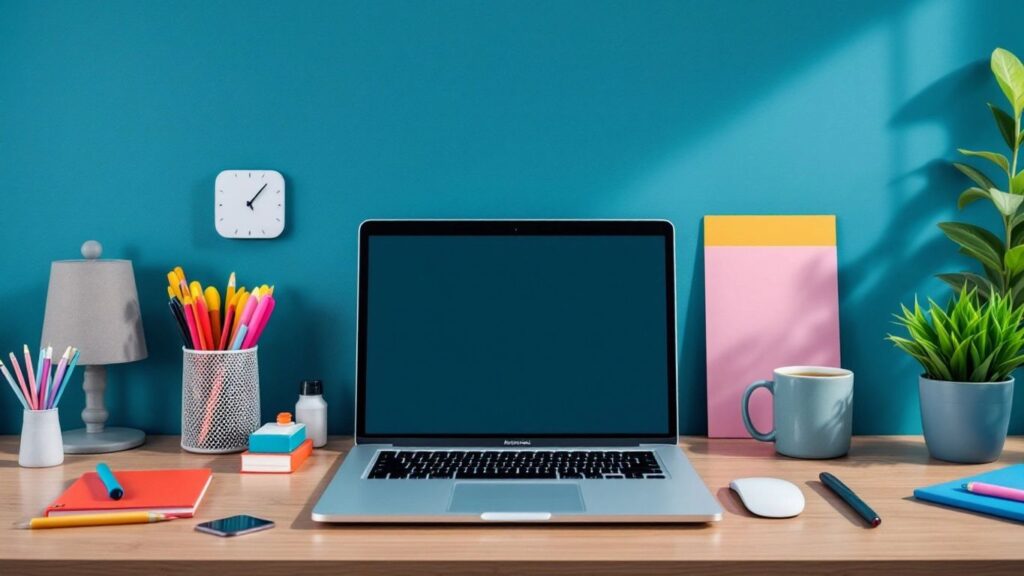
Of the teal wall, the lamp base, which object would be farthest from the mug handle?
the lamp base

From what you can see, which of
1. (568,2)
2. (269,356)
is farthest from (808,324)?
(269,356)

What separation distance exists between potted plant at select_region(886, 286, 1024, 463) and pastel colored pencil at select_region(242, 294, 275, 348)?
896mm

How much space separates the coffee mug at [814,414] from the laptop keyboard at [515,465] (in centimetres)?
20

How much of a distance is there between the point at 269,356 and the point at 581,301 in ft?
1.63

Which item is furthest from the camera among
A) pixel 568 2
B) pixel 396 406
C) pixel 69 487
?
pixel 568 2

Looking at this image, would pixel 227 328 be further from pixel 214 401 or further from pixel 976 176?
pixel 976 176

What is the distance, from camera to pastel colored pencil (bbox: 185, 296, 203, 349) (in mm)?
1228

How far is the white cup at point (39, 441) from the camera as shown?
115 centimetres

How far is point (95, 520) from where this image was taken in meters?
0.91

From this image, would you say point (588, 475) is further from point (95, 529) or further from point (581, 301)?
point (95, 529)

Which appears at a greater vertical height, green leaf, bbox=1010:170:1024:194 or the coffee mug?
green leaf, bbox=1010:170:1024:194

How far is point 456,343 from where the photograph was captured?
4.05 ft

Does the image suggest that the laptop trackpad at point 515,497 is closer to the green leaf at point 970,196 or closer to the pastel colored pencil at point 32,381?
the pastel colored pencil at point 32,381

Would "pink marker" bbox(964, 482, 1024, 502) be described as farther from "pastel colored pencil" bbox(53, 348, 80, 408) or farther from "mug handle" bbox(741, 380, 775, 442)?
"pastel colored pencil" bbox(53, 348, 80, 408)
